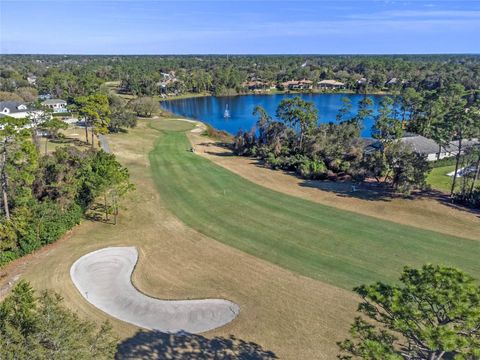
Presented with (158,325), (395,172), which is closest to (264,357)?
(158,325)

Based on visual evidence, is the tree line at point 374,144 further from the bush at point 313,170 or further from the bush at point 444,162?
the bush at point 444,162

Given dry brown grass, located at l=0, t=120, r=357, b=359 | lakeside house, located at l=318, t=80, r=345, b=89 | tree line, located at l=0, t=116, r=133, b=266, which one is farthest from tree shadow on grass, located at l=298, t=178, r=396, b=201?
lakeside house, located at l=318, t=80, r=345, b=89

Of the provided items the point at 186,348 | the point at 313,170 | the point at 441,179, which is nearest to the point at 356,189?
the point at 313,170

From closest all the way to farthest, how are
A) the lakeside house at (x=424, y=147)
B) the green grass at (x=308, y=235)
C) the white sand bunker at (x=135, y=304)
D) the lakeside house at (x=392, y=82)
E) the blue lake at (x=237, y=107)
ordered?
1. the white sand bunker at (x=135, y=304)
2. the green grass at (x=308, y=235)
3. the lakeside house at (x=424, y=147)
4. the blue lake at (x=237, y=107)
5. the lakeside house at (x=392, y=82)

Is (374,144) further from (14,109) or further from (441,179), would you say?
(14,109)

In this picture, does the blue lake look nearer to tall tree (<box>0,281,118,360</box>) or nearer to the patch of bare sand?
the patch of bare sand

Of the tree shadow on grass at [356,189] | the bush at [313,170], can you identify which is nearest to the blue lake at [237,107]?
the bush at [313,170]

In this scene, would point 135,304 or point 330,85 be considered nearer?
point 135,304

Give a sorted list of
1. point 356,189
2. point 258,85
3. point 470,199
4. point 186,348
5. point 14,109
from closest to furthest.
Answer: point 186,348 < point 470,199 < point 356,189 < point 14,109 < point 258,85
